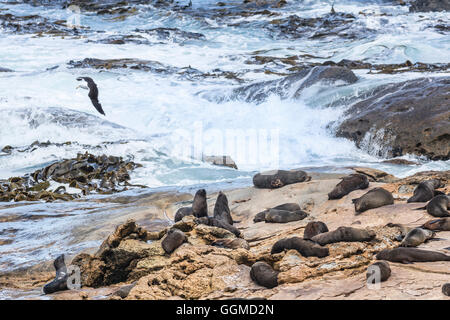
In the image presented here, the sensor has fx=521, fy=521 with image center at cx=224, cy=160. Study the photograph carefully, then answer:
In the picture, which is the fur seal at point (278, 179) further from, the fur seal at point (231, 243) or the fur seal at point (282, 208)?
the fur seal at point (231, 243)

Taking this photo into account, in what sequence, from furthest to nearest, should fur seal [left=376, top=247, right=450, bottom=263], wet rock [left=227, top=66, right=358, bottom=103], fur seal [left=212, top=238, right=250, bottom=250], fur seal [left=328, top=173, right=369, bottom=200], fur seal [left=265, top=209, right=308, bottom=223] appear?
wet rock [left=227, top=66, right=358, bottom=103], fur seal [left=328, top=173, right=369, bottom=200], fur seal [left=265, top=209, right=308, bottom=223], fur seal [left=212, top=238, right=250, bottom=250], fur seal [left=376, top=247, right=450, bottom=263]

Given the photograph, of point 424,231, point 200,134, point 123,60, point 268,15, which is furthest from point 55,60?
point 424,231

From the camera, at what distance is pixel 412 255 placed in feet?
11.1

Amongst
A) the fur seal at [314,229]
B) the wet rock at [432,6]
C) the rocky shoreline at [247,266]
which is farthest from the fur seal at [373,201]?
the wet rock at [432,6]

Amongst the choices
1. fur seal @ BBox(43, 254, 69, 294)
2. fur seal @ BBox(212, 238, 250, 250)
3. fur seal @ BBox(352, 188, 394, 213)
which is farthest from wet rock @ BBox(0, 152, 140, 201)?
fur seal @ BBox(352, 188, 394, 213)

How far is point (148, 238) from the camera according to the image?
439 centimetres

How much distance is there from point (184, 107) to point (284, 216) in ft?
31.1

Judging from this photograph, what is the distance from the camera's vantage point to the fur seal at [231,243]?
411 cm

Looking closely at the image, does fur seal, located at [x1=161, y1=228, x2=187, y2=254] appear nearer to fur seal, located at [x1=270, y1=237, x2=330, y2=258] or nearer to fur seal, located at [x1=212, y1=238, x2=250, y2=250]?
fur seal, located at [x1=212, y1=238, x2=250, y2=250]

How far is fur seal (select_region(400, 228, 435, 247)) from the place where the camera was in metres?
3.72

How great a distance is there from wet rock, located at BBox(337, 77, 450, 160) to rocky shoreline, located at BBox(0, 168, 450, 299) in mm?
4379
